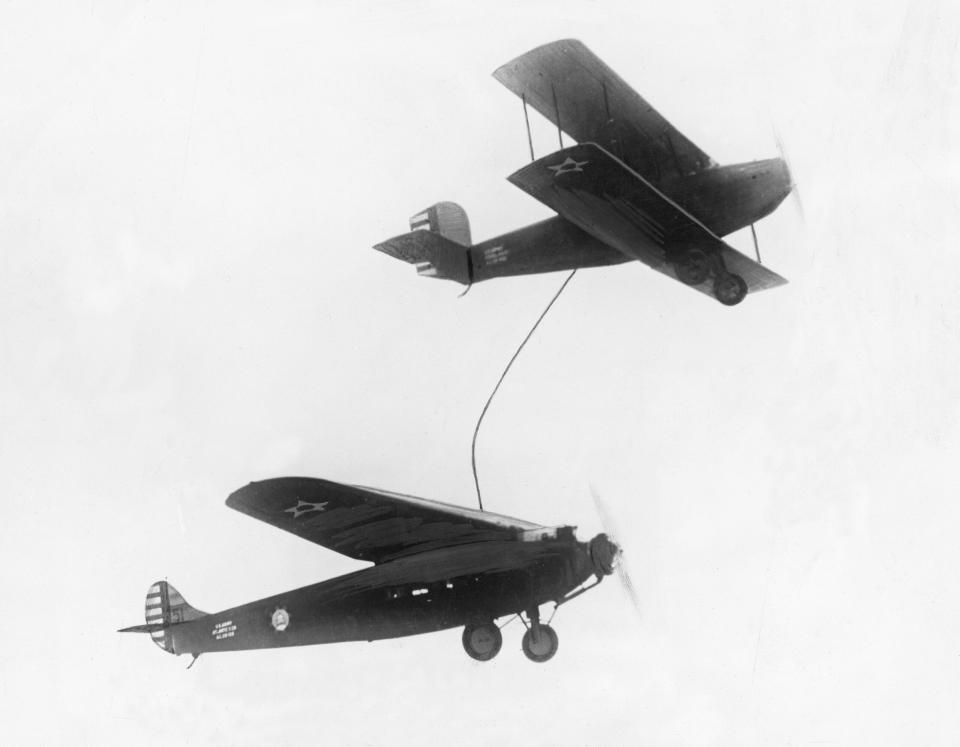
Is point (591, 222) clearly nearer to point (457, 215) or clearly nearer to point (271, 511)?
point (457, 215)

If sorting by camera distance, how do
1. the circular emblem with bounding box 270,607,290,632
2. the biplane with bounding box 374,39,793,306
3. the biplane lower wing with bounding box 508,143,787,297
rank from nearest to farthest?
the biplane lower wing with bounding box 508,143,787,297
the biplane with bounding box 374,39,793,306
the circular emblem with bounding box 270,607,290,632

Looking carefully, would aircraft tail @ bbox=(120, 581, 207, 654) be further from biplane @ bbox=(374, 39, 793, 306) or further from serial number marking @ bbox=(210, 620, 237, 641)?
biplane @ bbox=(374, 39, 793, 306)

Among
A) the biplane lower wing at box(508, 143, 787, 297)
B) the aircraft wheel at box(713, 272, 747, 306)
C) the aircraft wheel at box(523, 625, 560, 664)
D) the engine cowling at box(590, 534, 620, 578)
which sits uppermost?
the biplane lower wing at box(508, 143, 787, 297)

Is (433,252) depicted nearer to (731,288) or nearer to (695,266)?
(695,266)

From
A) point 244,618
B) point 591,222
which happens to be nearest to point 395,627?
point 244,618

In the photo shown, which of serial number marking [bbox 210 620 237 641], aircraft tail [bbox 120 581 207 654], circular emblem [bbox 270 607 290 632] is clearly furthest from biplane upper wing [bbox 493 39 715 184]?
aircraft tail [bbox 120 581 207 654]

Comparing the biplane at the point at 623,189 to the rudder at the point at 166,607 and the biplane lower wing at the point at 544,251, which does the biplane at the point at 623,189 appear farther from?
the rudder at the point at 166,607

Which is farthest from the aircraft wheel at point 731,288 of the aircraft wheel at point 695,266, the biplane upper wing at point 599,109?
the biplane upper wing at point 599,109
